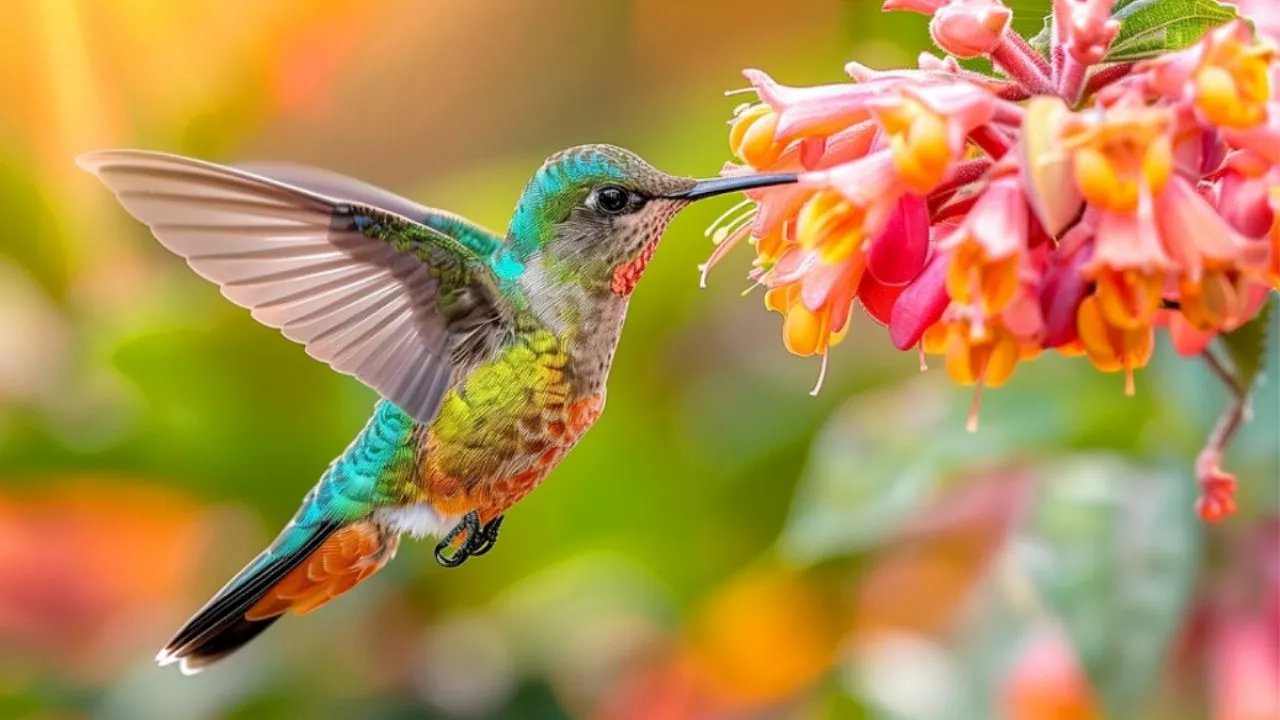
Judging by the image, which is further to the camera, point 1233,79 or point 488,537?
point 488,537

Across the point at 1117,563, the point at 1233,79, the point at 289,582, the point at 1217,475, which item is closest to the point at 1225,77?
the point at 1233,79

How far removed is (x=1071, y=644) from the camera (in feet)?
5.08

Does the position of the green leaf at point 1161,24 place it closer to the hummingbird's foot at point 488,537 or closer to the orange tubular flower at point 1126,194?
the orange tubular flower at point 1126,194

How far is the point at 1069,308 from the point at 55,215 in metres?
2.12

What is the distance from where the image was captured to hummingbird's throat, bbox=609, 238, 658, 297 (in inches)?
44.2

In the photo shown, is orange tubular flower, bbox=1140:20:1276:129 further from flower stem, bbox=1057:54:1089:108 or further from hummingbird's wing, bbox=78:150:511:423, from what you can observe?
hummingbird's wing, bbox=78:150:511:423

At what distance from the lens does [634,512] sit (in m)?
2.26

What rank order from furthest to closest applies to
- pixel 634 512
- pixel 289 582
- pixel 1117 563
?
1. pixel 634 512
2. pixel 1117 563
3. pixel 289 582

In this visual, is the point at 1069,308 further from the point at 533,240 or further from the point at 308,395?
the point at 308,395

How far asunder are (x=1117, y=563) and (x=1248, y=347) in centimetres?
56

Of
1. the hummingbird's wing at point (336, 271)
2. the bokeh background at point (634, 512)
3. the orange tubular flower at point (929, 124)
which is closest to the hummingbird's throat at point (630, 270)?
the hummingbird's wing at point (336, 271)

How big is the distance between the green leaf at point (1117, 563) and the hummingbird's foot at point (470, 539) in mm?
701

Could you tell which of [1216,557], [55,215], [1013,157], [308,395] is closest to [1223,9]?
→ [1013,157]

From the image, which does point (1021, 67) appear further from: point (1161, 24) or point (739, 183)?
point (739, 183)
